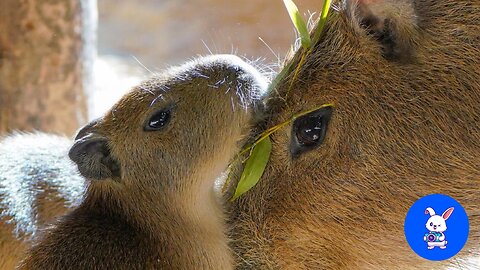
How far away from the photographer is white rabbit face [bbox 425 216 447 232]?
6.19ft

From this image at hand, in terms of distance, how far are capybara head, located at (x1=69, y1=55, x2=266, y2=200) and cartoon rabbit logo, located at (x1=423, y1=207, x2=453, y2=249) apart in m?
0.59

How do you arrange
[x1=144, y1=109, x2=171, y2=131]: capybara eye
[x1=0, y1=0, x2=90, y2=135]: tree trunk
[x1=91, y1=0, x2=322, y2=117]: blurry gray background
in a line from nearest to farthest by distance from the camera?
[x1=144, y1=109, x2=171, y2=131]: capybara eye
[x1=0, y1=0, x2=90, y2=135]: tree trunk
[x1=91, y1=0, x2=322, y2=117]: blurry gray background

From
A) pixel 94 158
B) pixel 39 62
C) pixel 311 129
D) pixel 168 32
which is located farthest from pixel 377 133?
pixel 168 32

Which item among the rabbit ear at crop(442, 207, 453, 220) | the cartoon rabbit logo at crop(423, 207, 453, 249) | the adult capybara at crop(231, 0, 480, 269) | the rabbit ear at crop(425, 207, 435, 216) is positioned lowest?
the cartoon rabbit logo at crop(423, 207, 453, 249)

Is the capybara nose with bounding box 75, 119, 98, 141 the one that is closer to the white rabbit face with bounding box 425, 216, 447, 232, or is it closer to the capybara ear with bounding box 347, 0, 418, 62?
the capybara ear with bounding box 347, 0, 418, 62

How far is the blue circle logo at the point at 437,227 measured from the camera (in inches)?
74.9

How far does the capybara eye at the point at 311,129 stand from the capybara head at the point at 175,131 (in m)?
0.20

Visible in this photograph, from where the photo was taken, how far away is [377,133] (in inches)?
78.1

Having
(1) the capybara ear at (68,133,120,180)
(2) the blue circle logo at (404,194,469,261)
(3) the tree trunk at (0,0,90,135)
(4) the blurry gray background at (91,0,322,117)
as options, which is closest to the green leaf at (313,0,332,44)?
(2) the blue circle logo at (404,194,469,261)

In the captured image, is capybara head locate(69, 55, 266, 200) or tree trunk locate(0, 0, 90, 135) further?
tree trunk locate(0, 0, 90, 135)

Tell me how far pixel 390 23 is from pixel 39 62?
1.97 metres

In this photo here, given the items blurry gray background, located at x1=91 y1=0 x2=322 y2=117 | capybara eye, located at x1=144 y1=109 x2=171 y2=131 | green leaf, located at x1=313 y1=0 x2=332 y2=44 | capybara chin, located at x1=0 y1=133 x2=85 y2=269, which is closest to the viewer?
green leaf, located at x1=313 y1=0 x2=332 y2=44

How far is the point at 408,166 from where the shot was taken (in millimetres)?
1979

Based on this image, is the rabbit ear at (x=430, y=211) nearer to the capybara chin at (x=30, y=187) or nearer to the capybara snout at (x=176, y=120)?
the capybara snout at (x=176, y=120)
